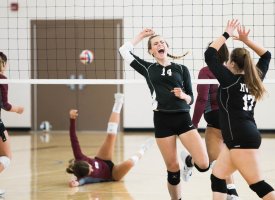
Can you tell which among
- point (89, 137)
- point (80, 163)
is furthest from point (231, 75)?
point (89, 137)

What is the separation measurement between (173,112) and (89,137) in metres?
9.43

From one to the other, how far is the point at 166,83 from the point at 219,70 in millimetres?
1053

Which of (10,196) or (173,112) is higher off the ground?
(173,112)

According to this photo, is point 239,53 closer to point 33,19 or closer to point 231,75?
point 231,75

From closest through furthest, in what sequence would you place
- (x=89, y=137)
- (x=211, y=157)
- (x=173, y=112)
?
(x=173, y=112) < (x=211, y=157) < (x=89, y=137)

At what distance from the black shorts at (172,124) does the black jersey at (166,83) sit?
6 centimetres

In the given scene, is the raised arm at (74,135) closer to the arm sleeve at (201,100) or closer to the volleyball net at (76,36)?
the arm sleeve at (201,100)

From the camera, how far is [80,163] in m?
8.29

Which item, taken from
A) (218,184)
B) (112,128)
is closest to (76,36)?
(112,128)

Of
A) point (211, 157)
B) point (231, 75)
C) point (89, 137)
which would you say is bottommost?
point (89, 137)

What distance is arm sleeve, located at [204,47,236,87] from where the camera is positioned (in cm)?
543

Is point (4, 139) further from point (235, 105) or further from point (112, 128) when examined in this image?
point (235, 105)

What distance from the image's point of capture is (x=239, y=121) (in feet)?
17.8

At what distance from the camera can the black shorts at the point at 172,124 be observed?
641cm
